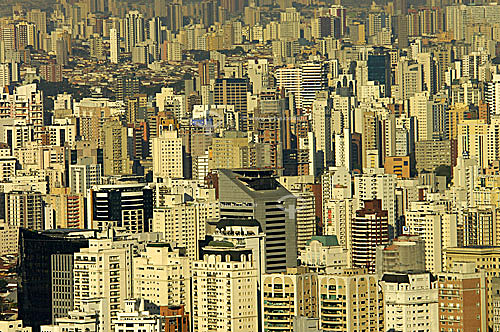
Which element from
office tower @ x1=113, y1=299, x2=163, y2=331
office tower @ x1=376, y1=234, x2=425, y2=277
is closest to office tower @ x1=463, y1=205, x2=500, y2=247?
office tower @ x1=376, y1=234, x2=425, y2=277

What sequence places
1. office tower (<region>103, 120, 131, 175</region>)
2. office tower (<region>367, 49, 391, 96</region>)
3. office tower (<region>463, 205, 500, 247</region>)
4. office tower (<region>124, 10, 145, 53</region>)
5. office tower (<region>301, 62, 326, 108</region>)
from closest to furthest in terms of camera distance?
office tower (<region>463, 205, 500, 247</region>) → office tower (<region>103, 120, 131, 175</region>) → office tower (<region>124, 10, 145, 53</region>) → office tower (<region>301, 62, 326, 108</region>) → office tower (<region>367, 49, 391, 96</region>)

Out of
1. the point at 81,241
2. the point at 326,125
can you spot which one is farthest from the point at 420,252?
the point at 326,125

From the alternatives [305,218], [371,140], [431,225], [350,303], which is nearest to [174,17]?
[371,140]

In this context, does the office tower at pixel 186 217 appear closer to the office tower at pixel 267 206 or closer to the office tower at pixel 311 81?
the office tower at pixel 267 206

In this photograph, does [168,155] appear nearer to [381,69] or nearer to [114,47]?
[114,47]

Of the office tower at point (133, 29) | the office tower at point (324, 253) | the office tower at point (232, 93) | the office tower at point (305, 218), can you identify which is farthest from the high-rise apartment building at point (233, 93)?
the office tower at point (324, 253)

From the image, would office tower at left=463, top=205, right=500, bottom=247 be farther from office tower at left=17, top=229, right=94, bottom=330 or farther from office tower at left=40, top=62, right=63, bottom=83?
office tower at left=40, top=62, right=63, bottom=83
